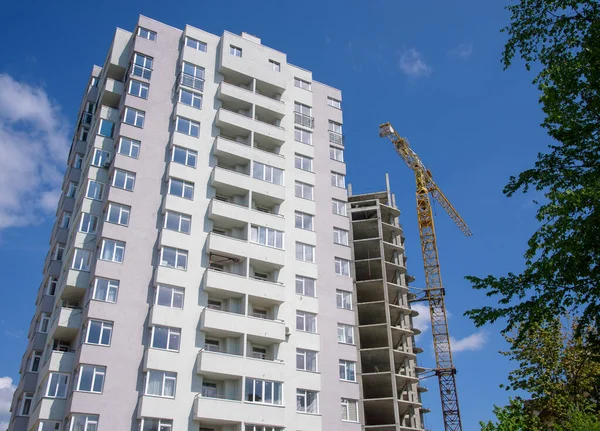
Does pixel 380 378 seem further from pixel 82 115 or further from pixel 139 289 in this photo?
pixel 82 115

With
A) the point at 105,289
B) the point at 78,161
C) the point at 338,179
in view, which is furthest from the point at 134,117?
the point at 338,179

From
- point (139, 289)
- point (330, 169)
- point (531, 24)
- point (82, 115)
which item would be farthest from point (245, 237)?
point (531, 24)

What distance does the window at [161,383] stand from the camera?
3878cm

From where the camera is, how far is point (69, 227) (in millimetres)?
52594

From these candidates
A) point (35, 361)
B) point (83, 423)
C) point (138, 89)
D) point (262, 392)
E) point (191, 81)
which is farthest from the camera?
point (191, 81)

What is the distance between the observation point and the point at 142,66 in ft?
166

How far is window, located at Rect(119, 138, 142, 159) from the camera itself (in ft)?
152

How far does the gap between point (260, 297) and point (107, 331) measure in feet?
37.5

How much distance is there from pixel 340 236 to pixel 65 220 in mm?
24881

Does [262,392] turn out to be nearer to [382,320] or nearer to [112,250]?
[112,250]

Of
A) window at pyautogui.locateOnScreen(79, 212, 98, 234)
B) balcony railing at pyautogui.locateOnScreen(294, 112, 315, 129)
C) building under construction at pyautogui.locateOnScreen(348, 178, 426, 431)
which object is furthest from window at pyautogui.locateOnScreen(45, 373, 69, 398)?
balcony railing at pyautogui.locateOnScreen(294, 112, 315, 129)

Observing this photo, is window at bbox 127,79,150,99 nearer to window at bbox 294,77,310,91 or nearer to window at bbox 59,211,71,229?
window at bbox 59,211,71,229

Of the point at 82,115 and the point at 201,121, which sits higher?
the point at 82,115

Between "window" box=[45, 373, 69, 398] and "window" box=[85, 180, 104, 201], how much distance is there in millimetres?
13769
